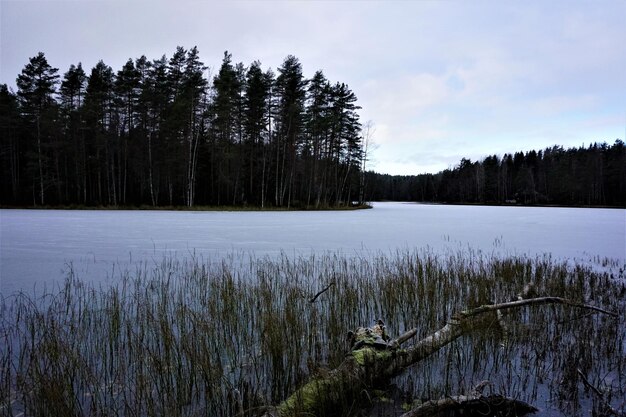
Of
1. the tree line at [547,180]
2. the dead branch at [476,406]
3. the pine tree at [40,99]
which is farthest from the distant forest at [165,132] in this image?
the tree line at [547,180]

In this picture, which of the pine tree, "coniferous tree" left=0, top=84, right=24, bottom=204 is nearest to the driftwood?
the pine tree

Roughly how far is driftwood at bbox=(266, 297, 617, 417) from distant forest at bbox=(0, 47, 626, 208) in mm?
27995

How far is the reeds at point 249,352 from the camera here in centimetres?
261

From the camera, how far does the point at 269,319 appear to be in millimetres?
3533

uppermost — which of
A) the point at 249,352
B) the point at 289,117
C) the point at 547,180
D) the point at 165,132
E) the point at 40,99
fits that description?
the point at 40,99

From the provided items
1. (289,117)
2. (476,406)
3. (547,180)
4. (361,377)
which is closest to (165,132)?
(289,117)

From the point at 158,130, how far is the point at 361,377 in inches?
1341

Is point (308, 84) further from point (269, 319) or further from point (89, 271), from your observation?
point (269, 319)

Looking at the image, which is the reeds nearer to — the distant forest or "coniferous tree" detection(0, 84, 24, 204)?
the distant forest

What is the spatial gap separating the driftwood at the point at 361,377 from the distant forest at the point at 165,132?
28.0 meters

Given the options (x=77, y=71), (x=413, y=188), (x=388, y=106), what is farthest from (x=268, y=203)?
(x=413, y=188)

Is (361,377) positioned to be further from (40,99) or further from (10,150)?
(10,150)

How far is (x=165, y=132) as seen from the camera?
32188mm

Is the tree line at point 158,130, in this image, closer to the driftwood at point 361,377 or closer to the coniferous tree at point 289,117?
the coniferous tree at point 289,117
